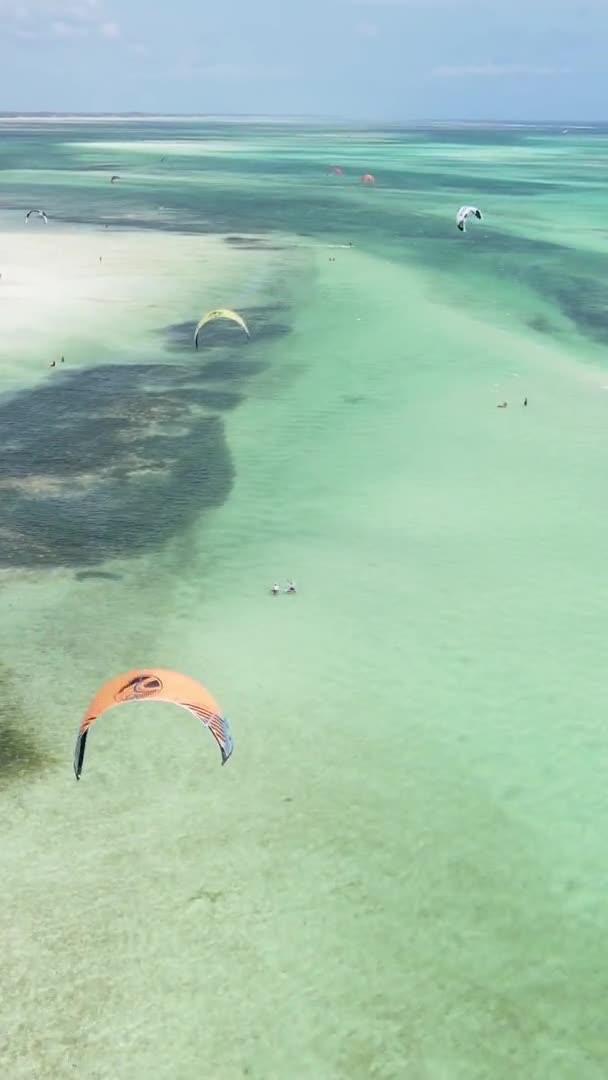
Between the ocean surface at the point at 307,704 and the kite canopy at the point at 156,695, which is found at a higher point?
the kite canopy at the point at 156,695

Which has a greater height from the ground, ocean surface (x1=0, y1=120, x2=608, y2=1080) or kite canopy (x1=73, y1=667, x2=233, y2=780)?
kite canopy (x1=73, y1=667, x2=233, y2=780)

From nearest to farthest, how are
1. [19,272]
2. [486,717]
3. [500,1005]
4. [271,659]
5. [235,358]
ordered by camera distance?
[500,1005], [486,717], [271,659], [235,358], [19,272]

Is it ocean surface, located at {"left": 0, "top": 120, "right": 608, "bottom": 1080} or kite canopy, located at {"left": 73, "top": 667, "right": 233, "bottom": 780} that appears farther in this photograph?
kite canopy, located at {"left": 73, "top": 667, "right": 233, "bottom": 780}

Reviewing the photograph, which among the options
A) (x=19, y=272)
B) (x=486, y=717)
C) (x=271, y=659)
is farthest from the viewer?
(x=19, y=272)

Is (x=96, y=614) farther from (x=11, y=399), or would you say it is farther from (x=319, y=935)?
(x=11, y=399)

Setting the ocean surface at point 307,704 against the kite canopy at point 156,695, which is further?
the kite canopy at point 156,695

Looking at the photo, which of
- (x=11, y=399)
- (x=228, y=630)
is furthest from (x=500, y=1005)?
(x=11, y=399)

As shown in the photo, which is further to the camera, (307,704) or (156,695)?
(307,704)

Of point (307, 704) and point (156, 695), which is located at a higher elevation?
point (156, 695)
